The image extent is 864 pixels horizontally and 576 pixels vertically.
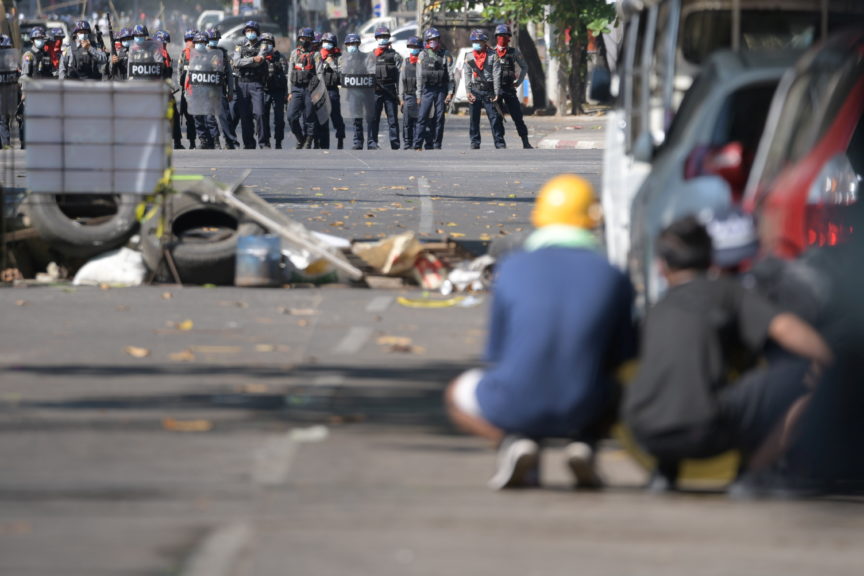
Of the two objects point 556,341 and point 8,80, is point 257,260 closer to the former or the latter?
point 556,341

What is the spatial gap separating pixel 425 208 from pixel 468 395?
473 inches

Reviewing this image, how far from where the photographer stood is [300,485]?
6934 millimetres

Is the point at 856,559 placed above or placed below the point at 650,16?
below

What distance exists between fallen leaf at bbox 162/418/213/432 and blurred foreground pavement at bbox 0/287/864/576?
13mm

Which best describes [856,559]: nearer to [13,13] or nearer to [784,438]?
[784,438]

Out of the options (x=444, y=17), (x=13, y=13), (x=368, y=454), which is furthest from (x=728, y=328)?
(x=444, y=17)

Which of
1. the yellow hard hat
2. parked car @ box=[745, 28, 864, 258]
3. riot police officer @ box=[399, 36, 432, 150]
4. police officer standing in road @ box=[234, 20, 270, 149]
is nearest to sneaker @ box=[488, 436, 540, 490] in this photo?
the yellow hard hat

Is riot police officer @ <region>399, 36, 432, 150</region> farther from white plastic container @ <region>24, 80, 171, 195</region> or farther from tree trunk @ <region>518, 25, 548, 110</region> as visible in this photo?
white plastic container @ <region>24, 80, 171, 195</region>

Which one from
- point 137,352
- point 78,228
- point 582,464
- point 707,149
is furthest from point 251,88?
point 582,464

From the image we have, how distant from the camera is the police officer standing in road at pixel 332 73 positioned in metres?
32.0

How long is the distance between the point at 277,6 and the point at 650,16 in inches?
2614

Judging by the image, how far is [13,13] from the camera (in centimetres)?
3669

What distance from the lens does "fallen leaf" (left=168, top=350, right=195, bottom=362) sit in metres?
9.86

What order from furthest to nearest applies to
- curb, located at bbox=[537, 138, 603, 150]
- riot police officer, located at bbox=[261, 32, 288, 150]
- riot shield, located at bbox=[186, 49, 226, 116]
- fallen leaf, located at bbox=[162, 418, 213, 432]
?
riot police officer, located at bbox=[261, 32, 288, 150] < curb, located at bbox=[537, 138, 603, 150] < riot shield, located at bbox=[186, 49, 226, 116] < fallen leaf, located at bbox=[162, 418, 213, 432]
